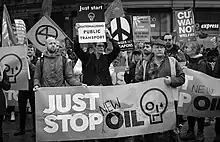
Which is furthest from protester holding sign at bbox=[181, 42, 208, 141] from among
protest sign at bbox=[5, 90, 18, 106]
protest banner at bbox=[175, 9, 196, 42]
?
protest banner at bbox=[175, 9, 196, 42]

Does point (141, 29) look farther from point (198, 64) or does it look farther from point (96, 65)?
point (96, 65)

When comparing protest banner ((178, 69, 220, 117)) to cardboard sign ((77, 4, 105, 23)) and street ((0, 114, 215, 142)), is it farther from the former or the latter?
cardboard sign ((77, 4, 105, 23))

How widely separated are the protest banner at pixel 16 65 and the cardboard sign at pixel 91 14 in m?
1.40

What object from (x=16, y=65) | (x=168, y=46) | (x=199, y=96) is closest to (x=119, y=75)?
(x=168, y=46)

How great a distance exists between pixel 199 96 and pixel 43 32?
11.2 ft

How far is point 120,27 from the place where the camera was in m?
10.1

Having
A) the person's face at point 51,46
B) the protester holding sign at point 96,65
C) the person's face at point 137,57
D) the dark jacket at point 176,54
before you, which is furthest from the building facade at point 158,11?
the person's face at point 51,46

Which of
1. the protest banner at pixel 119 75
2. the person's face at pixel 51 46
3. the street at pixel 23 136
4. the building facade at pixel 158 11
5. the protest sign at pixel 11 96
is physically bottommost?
the street at pixel 23 136

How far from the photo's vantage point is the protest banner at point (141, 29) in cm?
1393

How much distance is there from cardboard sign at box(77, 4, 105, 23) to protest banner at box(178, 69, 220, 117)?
Answer: 209cm

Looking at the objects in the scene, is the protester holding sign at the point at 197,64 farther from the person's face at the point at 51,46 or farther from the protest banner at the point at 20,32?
the protest banner at the point at 20,32

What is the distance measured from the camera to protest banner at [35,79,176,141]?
679 centimetres

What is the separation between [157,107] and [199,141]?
5.90ft

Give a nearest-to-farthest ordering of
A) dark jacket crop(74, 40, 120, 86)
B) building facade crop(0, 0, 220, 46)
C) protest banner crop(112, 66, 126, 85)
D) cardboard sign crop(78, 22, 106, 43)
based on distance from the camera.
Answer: dark jacket crop(74, 40, 120, 86), cardboard sign crop(78, 22, 106, 43), protest banner crop(112, 66, 126, 85), building facade crop(0, 0, 220, 46)
